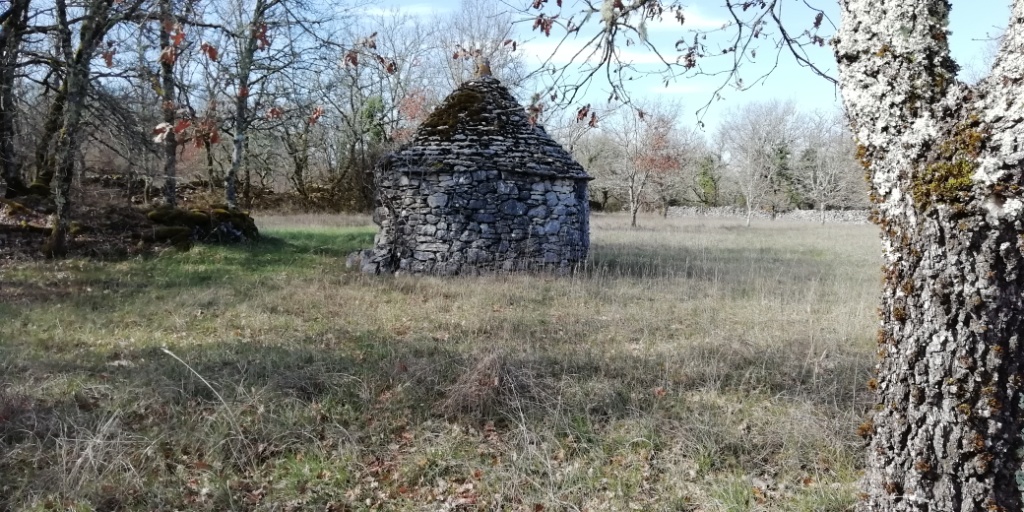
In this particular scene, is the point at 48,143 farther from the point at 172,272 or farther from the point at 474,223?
the point at 474,223

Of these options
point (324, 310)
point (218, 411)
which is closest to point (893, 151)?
point (218, 411)

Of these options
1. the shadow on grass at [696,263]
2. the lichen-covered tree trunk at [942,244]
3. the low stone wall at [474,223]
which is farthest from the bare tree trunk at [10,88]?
the lichen-covered tree trunk at [942,244]

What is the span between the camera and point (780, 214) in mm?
43406

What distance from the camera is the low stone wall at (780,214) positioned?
131 ft

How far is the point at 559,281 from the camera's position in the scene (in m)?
9.87

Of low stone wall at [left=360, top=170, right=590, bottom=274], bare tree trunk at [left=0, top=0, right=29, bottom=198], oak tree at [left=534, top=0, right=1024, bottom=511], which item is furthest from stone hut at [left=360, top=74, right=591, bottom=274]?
oak tree at [left=534, top=0, right=1024, bottom=511]

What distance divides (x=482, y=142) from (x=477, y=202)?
3.91ft

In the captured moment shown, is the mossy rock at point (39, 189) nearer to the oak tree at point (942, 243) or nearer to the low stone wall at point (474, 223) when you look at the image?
the low stone wall at point (474, 223)

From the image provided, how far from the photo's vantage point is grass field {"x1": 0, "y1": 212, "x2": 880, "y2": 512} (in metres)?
3.36

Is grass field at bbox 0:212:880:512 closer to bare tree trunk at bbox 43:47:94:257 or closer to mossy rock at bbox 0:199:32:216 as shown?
bare tree trunk at bbox 43:47:94:257

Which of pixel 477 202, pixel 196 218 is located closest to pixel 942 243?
pixel 477 202

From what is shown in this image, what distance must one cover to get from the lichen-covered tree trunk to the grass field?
1117 millimetres

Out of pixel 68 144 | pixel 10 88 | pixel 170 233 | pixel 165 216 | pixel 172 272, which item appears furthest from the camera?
pixel 165 216

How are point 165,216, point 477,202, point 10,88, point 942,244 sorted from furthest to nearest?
point 165,216 < point 477,202 < point 10,88 < point 942,244
